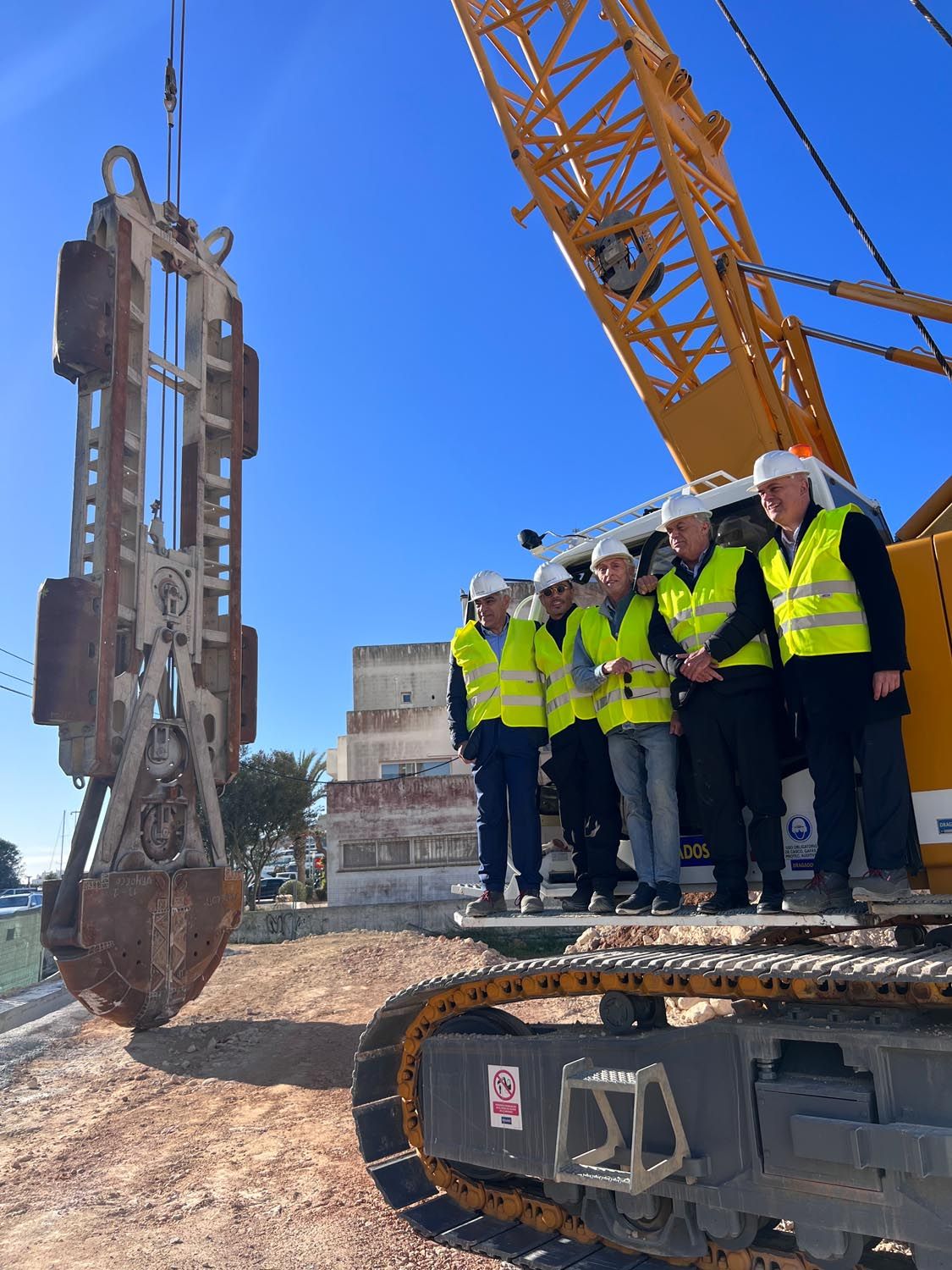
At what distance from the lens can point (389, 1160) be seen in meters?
4.94

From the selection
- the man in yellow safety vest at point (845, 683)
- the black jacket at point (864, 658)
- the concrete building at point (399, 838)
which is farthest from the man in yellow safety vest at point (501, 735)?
the concrete building at point (399, 838)

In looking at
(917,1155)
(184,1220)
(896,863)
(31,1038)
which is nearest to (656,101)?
(896,863)

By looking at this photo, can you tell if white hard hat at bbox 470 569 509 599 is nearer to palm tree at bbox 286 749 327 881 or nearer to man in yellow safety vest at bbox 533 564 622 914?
man in yellow safety vest at bbox 533 564 622 914

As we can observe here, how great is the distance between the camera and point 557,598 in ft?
17.9

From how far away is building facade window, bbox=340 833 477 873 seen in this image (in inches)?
1130

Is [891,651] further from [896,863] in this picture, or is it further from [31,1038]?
[31,1038]

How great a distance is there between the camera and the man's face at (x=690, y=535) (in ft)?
15.0

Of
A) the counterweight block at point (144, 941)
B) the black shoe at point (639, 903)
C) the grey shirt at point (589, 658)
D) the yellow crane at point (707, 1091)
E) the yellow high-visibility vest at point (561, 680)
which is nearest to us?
the yellow crane at point (707, 1091)

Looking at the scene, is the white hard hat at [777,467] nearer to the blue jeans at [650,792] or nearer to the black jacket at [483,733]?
the blue jeans at [650,792]

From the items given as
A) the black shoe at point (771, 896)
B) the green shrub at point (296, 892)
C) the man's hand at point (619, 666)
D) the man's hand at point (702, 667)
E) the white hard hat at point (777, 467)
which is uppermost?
the white hard hat at point (777, 467)

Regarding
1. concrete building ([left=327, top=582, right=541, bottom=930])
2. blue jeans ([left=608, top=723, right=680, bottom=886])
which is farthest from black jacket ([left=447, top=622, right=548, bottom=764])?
concrete building ([left=327, top=582, right=541, bottom=930])

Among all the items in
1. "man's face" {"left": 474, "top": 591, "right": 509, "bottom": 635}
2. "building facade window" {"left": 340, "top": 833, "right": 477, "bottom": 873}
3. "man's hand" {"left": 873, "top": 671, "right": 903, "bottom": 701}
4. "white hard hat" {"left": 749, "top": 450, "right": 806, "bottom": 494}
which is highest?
"white hard hat" {"left": 749, "top": 450, "right": 806, "bottom": 494}

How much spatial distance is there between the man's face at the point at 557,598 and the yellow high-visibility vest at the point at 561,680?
0.12m

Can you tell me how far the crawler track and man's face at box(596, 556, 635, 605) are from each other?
178 cm
